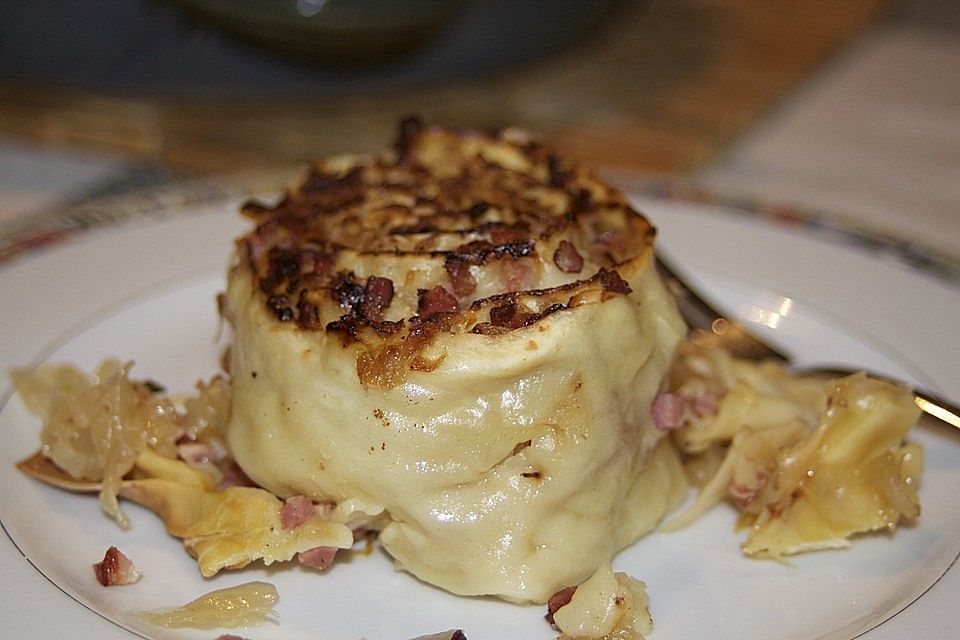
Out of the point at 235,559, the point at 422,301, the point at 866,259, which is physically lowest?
the point at 866,259

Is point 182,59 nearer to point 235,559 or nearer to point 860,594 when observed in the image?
point 235,559

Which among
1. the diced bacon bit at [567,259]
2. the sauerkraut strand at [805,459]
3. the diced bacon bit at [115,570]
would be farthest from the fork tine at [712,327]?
the diced bacon bit at [115,570]

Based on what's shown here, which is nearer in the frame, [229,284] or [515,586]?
[515,586]

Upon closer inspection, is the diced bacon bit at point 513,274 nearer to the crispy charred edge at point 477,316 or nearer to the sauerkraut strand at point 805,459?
the crispy charred edge at point 477,316

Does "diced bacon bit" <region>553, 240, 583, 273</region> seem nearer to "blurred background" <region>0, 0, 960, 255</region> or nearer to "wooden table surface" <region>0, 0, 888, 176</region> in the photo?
"blurred background" <region>0, 0, 960, 255</region>

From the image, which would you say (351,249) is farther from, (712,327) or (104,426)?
(712,327)

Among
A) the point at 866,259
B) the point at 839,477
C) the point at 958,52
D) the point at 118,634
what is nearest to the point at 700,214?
the point at 866,259
